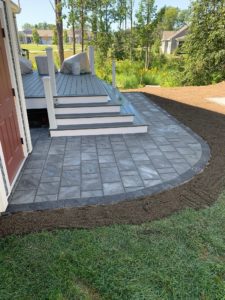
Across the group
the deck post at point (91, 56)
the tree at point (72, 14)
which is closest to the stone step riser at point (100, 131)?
the deck post at point (91, 56)

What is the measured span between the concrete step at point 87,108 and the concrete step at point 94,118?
12 cm

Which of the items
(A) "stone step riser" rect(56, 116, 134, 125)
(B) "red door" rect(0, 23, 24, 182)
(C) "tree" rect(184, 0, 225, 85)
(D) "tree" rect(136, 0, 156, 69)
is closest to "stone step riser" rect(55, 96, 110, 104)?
(A) "stone step riser" rect(56, 116, 134, 125)

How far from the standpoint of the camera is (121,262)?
178 centimetres

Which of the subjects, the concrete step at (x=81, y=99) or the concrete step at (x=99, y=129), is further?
the concrete step at (x=81, y=99)

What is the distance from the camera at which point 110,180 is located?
2.96 metres

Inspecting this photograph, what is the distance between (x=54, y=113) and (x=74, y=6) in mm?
8145

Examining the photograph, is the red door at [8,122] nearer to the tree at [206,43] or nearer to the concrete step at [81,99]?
the concrete step at [81,99]

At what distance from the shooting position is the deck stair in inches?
173

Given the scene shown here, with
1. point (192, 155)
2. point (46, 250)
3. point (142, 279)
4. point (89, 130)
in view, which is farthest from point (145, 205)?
point (89, 130)

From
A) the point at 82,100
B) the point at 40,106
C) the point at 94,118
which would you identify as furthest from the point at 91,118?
the point at 40,106

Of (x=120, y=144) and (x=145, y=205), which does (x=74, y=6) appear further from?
(x=145, y=205)

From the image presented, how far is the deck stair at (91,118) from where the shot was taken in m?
4.40

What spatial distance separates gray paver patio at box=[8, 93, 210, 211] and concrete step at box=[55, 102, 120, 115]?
0.60m

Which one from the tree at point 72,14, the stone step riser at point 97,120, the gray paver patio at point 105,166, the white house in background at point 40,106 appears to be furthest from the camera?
the tree at point 72,14
